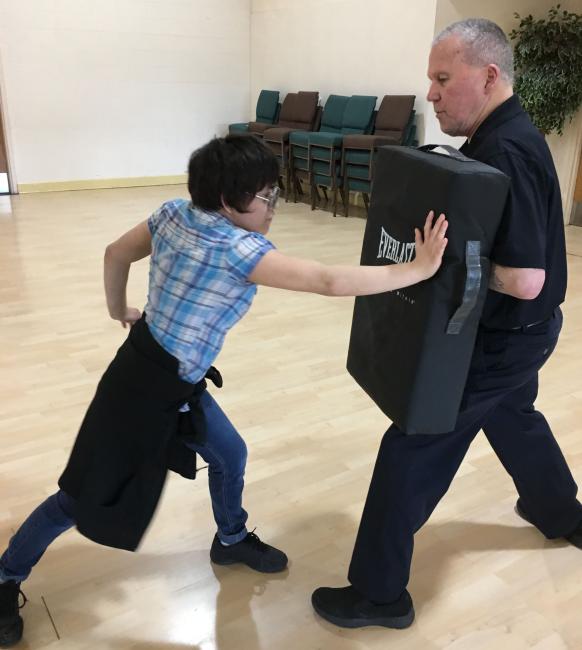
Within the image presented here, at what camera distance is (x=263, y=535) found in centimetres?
200

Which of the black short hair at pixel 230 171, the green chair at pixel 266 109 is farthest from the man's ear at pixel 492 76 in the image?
the green chair at pixel 266 109

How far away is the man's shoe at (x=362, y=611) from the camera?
163 cm

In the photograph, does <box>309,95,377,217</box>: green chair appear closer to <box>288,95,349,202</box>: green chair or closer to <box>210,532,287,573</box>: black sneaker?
<box>288,95,349,202</box>: green chair

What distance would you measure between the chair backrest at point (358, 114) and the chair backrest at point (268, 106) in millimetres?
1473

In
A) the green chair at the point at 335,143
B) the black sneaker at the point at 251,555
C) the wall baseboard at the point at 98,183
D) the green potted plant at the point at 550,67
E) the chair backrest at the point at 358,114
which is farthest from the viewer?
the wall baseboard at the point at 98,183

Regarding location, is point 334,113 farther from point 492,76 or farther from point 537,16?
point 492,76

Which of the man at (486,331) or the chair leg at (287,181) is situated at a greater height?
the man at (486,331)

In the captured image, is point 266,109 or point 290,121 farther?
point 266,109

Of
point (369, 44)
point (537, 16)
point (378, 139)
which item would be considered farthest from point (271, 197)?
point (537, 16)

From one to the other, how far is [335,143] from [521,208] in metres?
5.61

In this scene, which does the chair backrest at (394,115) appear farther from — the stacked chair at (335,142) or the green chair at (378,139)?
the stacked chair at (335,142)

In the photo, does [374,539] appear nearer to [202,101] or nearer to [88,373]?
[88,373]

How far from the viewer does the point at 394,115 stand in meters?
6.60

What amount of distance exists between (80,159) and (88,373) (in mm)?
5981
